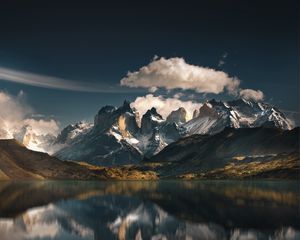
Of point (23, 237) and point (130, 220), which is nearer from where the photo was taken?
point (23, 237)

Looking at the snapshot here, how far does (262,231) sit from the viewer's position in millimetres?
86438

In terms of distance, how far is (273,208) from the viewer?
5094 inches

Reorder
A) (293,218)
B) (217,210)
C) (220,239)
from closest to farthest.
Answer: (220,239) → (293,218) → (217,210)

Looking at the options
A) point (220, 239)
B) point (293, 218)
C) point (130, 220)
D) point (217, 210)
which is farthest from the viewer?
point (217, 210)

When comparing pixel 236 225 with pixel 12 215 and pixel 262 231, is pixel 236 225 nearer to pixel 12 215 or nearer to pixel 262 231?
pixel 262 231

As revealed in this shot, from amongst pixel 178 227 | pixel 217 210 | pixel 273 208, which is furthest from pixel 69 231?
pixel 273 208

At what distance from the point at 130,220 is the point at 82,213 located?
23.9 m

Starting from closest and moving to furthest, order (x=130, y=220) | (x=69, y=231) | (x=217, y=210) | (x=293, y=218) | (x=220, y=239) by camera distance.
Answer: (x=220, y=239) < (x=69, y=231) < (x=293, y=218) < (x=130, y=220) < (x=217, y=210)

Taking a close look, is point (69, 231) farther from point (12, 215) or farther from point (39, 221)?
point (12, 215)

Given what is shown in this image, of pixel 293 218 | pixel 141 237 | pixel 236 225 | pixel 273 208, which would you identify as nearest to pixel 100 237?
pixel 141 237

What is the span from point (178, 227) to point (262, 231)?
20251 millimetres

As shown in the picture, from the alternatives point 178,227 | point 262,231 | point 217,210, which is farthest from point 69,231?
point 217,210

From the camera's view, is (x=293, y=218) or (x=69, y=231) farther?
(x=293, y=218)

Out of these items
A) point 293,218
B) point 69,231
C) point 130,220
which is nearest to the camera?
point 69,231
